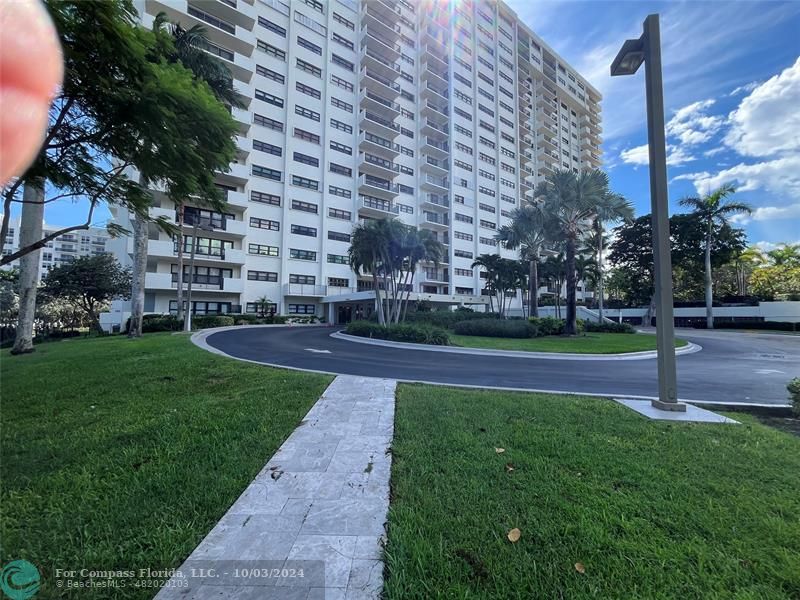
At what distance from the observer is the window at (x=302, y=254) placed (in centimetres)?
3716

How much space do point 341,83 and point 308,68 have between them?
4.14 meters

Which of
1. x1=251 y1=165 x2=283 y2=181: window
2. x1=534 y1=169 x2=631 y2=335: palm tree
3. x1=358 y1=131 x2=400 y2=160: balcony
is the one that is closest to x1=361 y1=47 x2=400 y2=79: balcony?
x1=358 y1=131 x2=400 y2=160: balcony

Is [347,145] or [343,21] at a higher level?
[343,21]

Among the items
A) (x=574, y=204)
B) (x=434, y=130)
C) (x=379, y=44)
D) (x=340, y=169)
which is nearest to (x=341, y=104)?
(x=340, y=169)

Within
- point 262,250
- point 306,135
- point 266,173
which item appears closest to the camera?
point 262,250

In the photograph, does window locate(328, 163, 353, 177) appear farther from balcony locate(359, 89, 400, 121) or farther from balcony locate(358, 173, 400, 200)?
balcony locate(359, 89, 400, 121)

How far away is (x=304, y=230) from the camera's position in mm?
37969

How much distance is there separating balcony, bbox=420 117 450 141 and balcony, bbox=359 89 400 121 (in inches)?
166

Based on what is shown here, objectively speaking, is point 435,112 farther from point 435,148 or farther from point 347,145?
point 347,145

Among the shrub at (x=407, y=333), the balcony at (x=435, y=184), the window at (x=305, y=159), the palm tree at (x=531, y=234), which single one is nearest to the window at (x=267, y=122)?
the window at (x=305, y=159)

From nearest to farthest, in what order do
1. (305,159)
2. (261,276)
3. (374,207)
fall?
(261,276) < (305,159) < (374,207)

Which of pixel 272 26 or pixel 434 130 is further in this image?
pixel 434 130

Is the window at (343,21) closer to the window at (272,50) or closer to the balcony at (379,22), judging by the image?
the balcony at (379,22)

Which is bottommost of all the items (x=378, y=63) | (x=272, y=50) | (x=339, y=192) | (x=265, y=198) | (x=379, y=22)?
(x=265, y=198)
